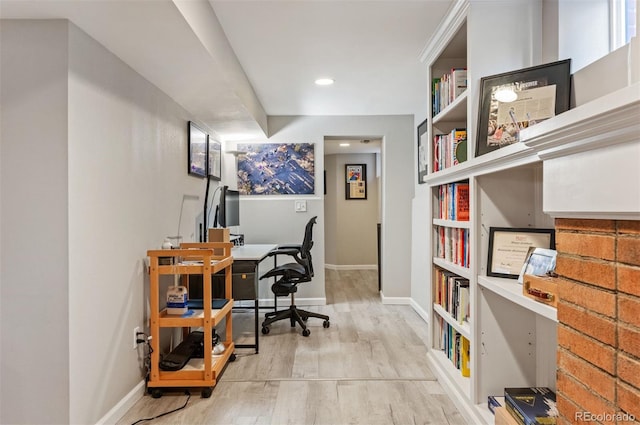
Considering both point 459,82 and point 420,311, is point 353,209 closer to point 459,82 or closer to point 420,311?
point 420,311

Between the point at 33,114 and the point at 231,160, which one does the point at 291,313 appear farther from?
the point at 33,114

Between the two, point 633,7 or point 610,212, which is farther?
point 633,7

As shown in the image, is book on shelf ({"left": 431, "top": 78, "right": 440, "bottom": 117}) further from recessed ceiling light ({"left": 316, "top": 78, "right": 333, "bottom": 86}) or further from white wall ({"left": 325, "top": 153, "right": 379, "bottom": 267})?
white wall ({"left": 325, "top": 153, "right": 379, "bottom": 267})

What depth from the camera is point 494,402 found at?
66.6 inches

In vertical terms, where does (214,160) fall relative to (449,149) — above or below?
above

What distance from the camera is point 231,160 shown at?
4.37m

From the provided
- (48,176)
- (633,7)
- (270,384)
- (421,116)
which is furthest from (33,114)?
(421,116)

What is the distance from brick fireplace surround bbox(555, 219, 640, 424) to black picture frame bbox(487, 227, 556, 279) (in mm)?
630

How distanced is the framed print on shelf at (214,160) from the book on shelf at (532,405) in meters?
2.98

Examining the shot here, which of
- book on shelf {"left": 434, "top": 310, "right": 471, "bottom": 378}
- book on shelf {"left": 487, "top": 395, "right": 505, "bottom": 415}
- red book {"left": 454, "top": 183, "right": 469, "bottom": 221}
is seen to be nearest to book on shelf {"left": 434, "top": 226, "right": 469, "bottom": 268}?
red book {"left": 454, "top": 183, "right": 469, "bottom": 221}

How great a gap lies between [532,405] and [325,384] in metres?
1.24

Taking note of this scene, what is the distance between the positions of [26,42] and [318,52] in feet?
5.51

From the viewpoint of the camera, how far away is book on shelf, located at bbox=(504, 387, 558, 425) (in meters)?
1.37

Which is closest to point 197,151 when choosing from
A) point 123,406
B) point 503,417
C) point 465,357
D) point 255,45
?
point 255,45
